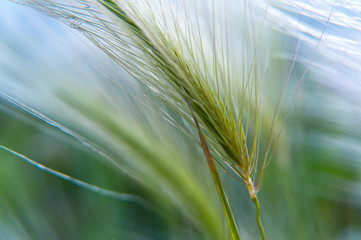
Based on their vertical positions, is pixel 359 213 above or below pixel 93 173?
below

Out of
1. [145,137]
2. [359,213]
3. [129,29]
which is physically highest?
[129,29]

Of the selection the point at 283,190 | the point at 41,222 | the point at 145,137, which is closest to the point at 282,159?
the point at 283,190

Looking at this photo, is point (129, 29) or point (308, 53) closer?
point (129, 29)

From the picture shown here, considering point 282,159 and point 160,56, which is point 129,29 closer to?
point 160,56

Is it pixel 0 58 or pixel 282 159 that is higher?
pixel 0 58

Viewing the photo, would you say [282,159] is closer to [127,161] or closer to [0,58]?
[127,161]

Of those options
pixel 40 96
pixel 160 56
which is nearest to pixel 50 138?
pixel 40 96
